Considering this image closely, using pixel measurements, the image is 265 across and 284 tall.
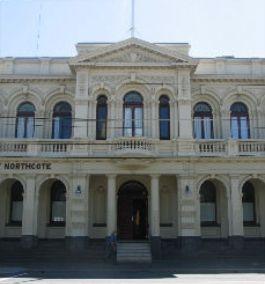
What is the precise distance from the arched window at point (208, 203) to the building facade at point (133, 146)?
0.22 ft

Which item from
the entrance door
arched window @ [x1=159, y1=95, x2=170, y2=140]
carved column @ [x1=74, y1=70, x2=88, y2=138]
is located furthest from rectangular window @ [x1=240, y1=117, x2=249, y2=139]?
carved column @ [x1=74, y1=70, x2=88, y2=138]

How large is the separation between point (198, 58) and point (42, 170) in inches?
519

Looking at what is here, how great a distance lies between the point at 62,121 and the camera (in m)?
30.1

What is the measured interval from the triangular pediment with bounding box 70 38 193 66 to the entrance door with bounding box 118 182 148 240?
8.28 m

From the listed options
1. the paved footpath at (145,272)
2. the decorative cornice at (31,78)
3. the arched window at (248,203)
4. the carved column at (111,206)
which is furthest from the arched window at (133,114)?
the paved footpath at (145,272)

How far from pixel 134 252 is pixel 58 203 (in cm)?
659

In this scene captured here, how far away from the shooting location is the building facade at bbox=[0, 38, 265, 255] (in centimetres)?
2719

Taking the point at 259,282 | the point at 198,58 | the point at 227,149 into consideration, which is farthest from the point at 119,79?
the point at 259,282

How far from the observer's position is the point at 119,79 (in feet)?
94.8

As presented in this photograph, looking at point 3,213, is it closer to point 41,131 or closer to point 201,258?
point 41,131

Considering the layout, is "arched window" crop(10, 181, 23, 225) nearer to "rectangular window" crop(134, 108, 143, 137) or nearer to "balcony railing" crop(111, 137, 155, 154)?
"balcony railing" crop(111, 137, 155, 154)

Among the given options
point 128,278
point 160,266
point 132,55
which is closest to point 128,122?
point 132,55

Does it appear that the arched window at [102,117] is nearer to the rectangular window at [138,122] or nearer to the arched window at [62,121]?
the rectangular window at [138,122]

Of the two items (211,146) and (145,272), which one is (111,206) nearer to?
(145,272)
